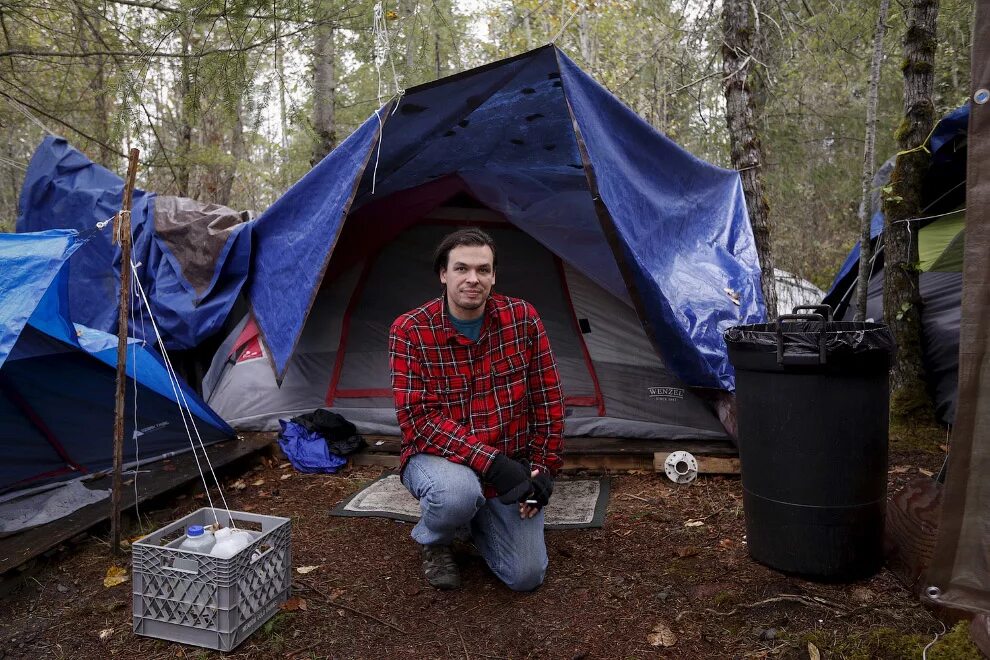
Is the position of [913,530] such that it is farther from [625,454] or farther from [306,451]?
[306,451]

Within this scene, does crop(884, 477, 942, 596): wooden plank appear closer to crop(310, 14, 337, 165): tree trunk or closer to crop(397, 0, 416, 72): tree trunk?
crop(397, 0, 416, 72): tree trunk

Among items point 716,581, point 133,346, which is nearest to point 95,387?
point 133,346

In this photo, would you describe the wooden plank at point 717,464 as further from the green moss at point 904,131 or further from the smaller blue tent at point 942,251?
the green moss at point 904,131

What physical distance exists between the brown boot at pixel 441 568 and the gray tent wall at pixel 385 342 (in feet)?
5.71

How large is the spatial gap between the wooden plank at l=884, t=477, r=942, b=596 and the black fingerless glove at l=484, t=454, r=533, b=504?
1.29m

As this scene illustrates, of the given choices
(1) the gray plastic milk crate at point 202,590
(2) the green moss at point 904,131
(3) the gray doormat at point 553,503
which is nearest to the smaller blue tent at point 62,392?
(3) the gray doormat at point 553,503

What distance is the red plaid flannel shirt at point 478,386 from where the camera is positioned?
2566 millimetres

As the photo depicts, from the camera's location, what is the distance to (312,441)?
4.15 meters

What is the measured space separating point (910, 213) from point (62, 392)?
4.64 m

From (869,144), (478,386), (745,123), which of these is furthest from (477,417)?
(745,123)

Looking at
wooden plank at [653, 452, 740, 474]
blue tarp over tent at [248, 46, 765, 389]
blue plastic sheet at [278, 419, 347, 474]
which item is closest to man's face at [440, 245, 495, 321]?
blue tarp over tent at [248, 46, 765, 389]

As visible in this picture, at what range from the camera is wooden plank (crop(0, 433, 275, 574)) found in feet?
9.32

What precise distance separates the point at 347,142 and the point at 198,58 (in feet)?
2.48

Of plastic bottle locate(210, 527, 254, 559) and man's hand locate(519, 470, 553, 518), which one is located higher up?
man's hand locate(519, 470, 553, 518)
